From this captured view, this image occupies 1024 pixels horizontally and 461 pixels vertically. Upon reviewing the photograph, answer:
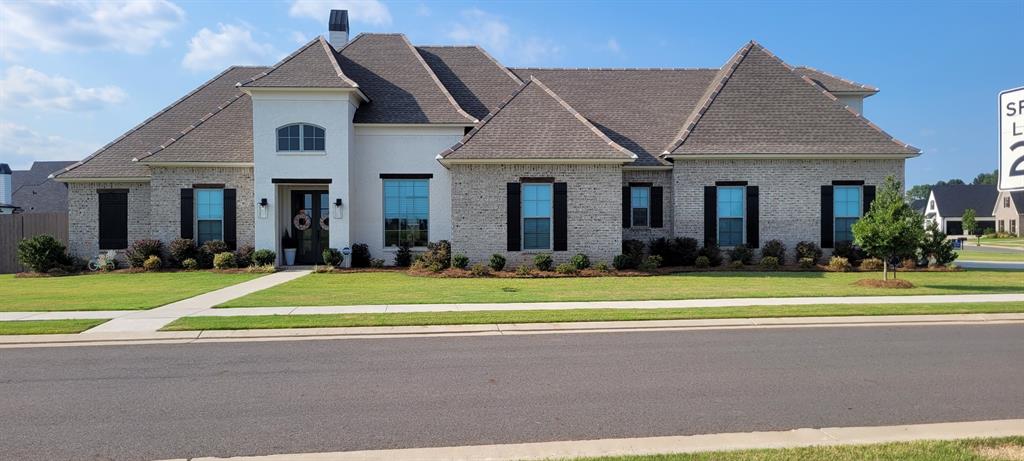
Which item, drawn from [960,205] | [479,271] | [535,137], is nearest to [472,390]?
[479,271]

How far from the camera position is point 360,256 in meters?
23.0

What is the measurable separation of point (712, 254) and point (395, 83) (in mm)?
13731

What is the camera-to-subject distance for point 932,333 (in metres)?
10.6

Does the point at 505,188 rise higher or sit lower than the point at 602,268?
higher

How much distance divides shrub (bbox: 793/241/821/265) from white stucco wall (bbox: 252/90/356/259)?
1594 cm

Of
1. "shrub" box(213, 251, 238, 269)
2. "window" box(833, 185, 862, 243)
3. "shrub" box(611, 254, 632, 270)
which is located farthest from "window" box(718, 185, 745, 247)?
"shrub" box(213, 251, 238, 269)

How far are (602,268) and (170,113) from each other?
64.0 ft

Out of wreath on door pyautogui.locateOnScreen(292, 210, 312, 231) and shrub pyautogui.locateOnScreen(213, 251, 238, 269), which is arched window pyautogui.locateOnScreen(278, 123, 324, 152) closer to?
wreath on door pyautogui.locateOnScreen(292, 210, 312, 231)

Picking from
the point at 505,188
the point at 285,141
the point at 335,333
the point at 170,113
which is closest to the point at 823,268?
the point at 505,188

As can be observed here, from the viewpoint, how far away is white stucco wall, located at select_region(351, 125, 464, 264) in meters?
23.6

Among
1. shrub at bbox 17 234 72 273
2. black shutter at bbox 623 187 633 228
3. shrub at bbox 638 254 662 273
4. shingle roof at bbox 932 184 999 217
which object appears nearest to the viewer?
shrub at bbox 638 254 662 273

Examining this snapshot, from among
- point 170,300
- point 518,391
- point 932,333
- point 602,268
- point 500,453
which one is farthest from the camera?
point 602,268

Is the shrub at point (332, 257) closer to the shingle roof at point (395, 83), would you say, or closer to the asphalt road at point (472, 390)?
the shingle roof at point (395, 83)

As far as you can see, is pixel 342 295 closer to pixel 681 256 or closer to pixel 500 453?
pixel 500 453
